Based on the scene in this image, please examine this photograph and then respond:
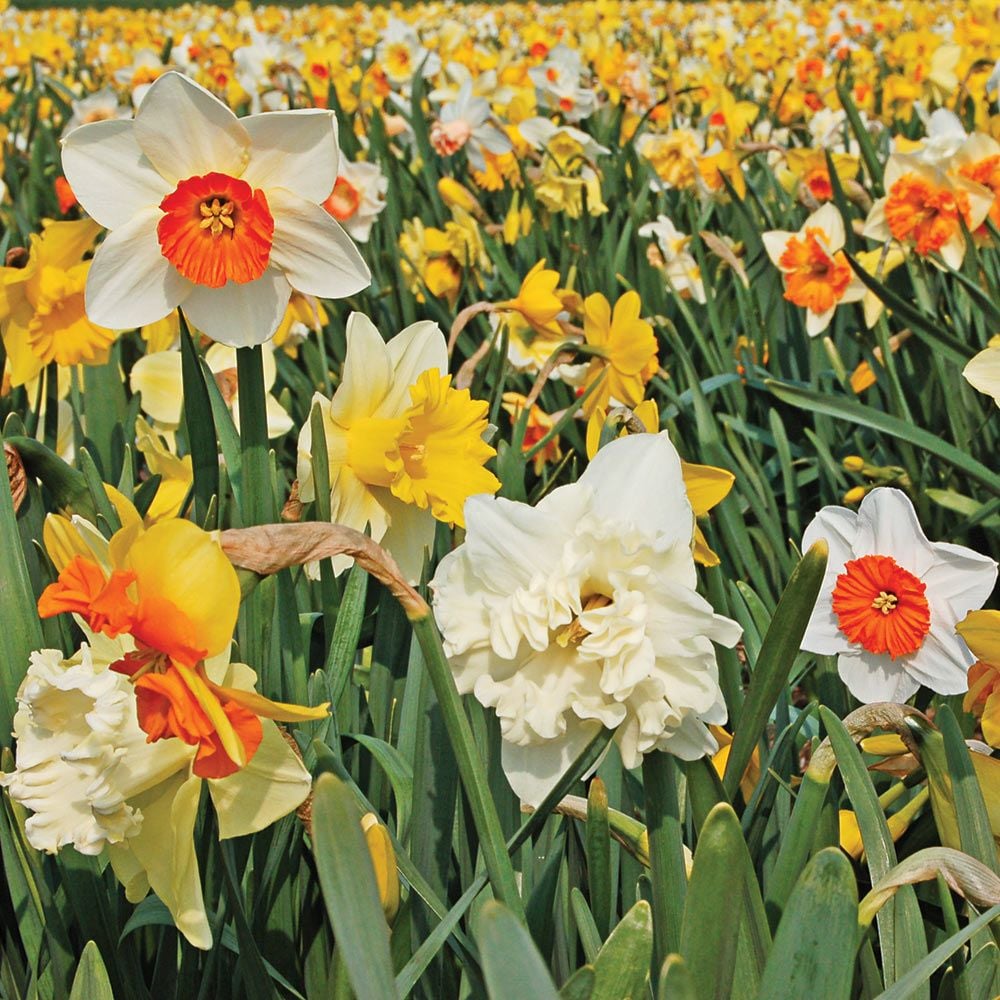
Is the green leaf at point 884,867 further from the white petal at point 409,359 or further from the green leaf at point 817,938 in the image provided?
the white petal at point 409,359

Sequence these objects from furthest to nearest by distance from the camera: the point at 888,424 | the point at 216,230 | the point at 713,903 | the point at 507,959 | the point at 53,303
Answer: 1. the point at 888,424
2. the point at 53,303
3. the point at 216,230
4. the point at 713,903
5. the point at 507,959

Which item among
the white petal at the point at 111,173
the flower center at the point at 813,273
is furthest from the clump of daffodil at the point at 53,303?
the flower center at the point at 813,273

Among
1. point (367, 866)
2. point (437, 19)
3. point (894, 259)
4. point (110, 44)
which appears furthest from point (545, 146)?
point (437, 19)

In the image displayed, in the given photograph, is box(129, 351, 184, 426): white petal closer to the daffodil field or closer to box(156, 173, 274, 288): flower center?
the daffodil field

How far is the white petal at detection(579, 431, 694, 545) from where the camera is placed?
0.77 m

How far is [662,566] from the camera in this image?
732mm

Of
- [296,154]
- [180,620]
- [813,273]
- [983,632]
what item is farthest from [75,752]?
[813,273]

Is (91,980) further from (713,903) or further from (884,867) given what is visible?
(884,867)

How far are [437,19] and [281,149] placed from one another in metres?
10.2

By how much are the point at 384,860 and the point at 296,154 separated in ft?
1.74

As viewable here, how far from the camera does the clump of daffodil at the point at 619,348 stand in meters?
1.57

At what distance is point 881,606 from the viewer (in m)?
1.10

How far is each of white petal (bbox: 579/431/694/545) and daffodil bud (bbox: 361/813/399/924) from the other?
253 mm

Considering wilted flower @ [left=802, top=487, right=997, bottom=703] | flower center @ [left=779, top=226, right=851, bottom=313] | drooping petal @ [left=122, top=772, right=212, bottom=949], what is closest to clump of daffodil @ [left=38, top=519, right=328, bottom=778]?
drooping petal @ [left=122, top=772, right=212, bottom=949]
